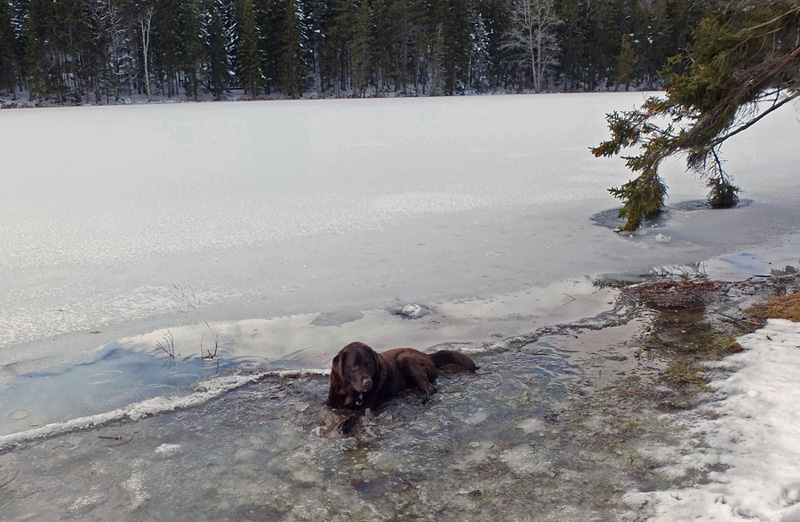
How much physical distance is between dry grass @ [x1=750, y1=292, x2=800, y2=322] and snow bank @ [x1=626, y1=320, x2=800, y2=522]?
0.78 meters

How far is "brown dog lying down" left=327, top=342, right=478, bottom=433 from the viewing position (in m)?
4.26

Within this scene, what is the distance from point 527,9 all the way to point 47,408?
211 feet

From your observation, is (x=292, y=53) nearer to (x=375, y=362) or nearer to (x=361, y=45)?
(x=361, y=45)

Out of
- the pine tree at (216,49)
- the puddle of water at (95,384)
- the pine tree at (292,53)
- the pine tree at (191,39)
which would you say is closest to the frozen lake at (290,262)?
the puddle of water at (95,384)

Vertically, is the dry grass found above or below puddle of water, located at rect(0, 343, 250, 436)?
above

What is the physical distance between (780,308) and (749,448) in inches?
119

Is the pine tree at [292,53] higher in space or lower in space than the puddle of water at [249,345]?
higher

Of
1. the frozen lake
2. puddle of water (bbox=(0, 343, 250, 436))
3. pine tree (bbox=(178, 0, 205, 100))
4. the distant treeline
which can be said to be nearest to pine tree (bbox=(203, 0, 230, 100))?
the distant treeline

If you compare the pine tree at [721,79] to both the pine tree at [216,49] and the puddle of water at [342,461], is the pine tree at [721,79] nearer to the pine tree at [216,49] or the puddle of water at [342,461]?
the puddle of water at [342,461]

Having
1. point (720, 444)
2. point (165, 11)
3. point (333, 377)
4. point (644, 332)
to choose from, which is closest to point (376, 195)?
point (644, 332)

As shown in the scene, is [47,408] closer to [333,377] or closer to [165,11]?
[333,377]

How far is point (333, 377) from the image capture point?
4414 millimetres

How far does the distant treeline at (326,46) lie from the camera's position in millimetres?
55469

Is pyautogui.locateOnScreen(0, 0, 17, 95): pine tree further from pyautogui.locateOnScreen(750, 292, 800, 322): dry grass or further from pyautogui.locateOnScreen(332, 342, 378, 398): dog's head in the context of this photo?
pyautogui.locateOnScreen(750, 292, 800, 322): dry grass
